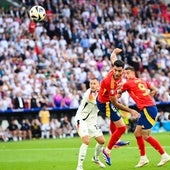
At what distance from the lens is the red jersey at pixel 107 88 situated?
15.7 m

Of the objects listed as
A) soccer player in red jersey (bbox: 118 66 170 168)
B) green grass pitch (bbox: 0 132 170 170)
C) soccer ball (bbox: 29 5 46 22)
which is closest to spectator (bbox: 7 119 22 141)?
green grass pitch (bbox: 0 132 170 170)

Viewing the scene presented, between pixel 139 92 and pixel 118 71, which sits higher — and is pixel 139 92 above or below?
below

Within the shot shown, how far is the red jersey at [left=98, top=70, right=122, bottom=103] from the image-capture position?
15727mm

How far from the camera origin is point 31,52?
108 feet

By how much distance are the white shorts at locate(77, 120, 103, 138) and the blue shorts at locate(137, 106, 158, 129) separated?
3.78 ft

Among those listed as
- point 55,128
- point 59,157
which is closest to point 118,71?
point 59,157

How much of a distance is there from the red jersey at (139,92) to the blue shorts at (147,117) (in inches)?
3.9

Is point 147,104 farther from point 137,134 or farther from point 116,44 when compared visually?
point 116,44

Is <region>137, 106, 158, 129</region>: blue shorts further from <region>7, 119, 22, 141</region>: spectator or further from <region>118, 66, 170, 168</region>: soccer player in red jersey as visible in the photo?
<region>7, 119, 22, 141</region>: spectator

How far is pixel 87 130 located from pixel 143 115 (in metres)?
1.29

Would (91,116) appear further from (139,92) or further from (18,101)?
(18,101)

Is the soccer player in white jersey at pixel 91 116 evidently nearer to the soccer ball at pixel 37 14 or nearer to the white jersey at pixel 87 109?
the white jersey at pixel 87 109

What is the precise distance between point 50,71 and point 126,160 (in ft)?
51.5

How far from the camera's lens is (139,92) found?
15.9 metres
